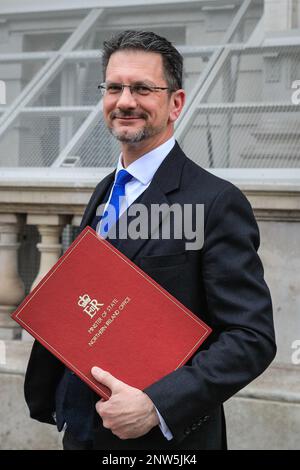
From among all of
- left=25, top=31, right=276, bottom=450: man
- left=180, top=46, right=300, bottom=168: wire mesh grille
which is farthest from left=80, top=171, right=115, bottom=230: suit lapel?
left=180, top=46, right=300, bottom=168: wire mesh grille

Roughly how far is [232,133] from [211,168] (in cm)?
32

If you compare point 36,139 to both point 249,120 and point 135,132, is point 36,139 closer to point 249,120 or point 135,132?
point 249,120

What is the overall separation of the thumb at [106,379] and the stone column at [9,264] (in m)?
2.27

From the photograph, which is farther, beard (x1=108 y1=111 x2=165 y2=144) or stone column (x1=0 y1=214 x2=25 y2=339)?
stone column (x1=0 y1=214 x2=25 y2=339)

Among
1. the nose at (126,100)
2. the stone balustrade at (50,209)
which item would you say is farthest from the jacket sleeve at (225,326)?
the stone balustrade at (50,209)

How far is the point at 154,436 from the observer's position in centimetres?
190

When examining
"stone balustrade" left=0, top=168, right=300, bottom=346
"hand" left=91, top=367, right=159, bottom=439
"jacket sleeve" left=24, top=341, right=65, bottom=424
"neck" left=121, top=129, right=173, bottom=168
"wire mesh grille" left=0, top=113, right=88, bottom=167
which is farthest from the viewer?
"wire mesh grille" left=0, top=113, right=88, bottom=167

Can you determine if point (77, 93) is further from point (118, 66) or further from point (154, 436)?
point (154, 436)

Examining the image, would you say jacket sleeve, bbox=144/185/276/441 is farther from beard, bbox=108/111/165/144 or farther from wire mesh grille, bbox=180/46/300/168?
wire mesh grille, bbox=180/46/300/168

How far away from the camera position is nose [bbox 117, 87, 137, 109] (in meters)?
1.90

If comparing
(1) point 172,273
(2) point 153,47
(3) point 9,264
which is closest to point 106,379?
(1) point 172,273

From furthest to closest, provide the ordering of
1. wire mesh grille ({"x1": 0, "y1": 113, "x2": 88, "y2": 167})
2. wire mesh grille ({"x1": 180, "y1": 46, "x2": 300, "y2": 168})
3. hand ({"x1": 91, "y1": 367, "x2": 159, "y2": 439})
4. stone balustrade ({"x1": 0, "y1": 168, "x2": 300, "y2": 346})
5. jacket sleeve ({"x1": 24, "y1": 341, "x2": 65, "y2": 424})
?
wire mesh grille ({"x1": 0, "y1": 113, "x2": 88, "y2": 167}) → wire mesh grille ({"x1": 180, "y1": 46, "x2": 300, "y2": 168}) → stone balustrade ({"x1": 0, "y1": 168, "x2": 300, "y2": 346}) → jacket sleeve ({"x1": 24, "y1": 341, "x2": 65, "y2": 424}) → hand ({"x1": 91, "y1": 367, "x2": 159, "y2": 439})

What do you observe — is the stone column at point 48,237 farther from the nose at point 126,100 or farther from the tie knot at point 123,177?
the nose at point 126,100

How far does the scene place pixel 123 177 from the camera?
2074 millimetres
